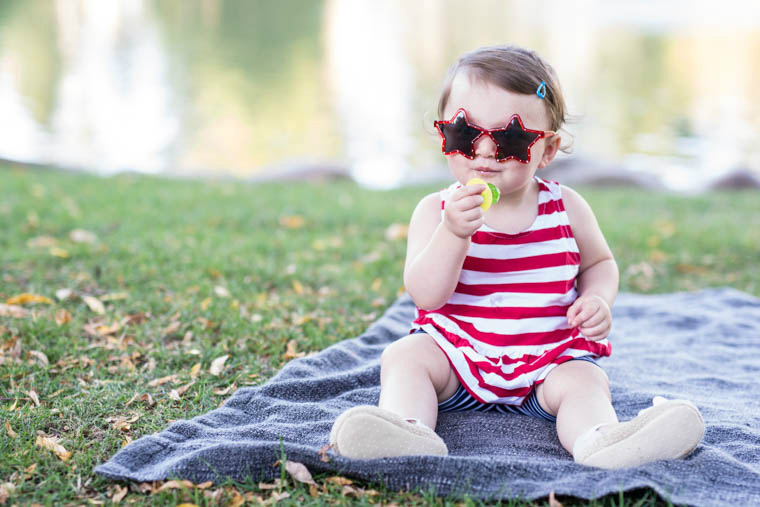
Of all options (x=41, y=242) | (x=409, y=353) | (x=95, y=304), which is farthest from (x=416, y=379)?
(x=41, y=242)

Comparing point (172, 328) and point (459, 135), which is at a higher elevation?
point (459, 135)

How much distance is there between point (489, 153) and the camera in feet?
7.73

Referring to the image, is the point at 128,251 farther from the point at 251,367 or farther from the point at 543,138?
the point at 543,138

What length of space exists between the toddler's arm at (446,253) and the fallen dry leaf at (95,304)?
165cm

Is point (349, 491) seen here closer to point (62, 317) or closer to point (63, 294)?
point (62, 317)

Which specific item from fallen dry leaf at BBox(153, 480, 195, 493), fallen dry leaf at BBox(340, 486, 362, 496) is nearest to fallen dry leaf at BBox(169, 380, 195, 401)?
fallen dry leaf at BBox(153, 480, 195, 493)

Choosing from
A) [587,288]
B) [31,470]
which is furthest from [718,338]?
[31,470]

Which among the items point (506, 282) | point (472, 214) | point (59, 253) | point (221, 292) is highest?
point (472, 214)

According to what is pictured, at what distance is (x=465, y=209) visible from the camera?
2209mm

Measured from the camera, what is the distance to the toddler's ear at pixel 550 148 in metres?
2.51

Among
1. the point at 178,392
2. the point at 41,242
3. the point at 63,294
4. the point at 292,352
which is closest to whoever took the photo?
the point at 178,392

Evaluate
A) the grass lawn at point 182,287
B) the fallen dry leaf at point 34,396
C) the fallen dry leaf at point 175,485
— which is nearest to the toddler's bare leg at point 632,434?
the grass lawn at point 182,287

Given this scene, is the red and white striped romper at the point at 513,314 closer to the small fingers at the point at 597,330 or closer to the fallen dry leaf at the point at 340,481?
the small fingers at the point at 597,330

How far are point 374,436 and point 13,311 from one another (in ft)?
6.74
